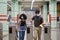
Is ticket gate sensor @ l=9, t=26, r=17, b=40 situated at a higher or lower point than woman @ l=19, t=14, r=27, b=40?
→ lower

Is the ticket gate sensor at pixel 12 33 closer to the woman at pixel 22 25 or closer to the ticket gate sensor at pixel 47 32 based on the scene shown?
the ticket gate sensor at pixel 47 32

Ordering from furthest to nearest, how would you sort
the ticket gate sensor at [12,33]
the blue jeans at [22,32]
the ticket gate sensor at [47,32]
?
the ticket gate sensor at [47,32]
the ticket gate sensor at [12,33]
the blue jeans at [22,32]

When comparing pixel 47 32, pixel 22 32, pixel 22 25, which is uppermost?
pixel 22 25

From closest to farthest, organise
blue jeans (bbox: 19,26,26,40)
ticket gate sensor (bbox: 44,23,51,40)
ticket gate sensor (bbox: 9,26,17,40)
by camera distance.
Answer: blue jeans (bbox: 19,26,26,40) < ticket gate sensor (bbox: 9,26,17,40) < ticket gate sensor (bbox: 44,23,51,40)

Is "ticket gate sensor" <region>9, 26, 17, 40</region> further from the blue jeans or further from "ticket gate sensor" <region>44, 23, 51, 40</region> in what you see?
the blue jeans

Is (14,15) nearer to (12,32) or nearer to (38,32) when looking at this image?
(12,32)

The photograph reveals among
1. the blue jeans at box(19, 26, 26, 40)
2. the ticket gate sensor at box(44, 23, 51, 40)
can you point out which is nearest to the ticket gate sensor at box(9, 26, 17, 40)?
the ticket gate sensor at box(44, 23, 51, 40)

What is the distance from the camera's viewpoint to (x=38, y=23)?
31.5 feet

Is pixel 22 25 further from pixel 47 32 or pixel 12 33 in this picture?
pixel 47 32

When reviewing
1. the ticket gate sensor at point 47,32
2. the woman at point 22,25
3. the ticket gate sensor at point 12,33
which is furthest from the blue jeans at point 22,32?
the ticket gate sensor at point 47,32

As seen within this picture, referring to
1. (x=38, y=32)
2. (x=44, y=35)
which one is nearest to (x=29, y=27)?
(x=44, y=35)

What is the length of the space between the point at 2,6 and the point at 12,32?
3376mm

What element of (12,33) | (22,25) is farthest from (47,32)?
(22,25)

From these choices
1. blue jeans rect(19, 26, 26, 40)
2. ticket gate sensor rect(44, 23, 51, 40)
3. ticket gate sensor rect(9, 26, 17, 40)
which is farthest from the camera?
ticket gate sensor rect(44, 23, 51, 40)
